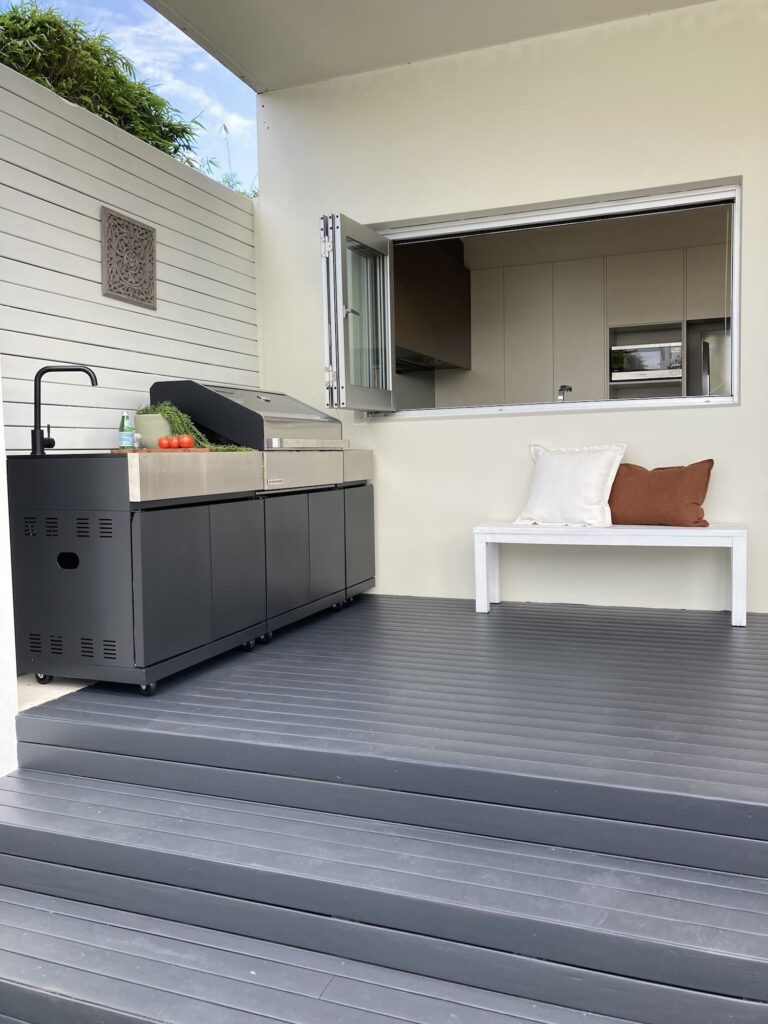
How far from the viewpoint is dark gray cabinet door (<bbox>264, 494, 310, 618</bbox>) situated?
381cm

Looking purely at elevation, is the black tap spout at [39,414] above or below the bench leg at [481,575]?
above

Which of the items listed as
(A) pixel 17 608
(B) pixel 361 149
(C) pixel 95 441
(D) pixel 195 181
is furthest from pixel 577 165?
(A) pixel 17 608

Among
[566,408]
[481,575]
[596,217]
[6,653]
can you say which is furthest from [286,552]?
[596,217]

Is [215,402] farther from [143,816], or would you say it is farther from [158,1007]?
[158,1007]

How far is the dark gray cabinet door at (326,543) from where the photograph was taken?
422 centimetres

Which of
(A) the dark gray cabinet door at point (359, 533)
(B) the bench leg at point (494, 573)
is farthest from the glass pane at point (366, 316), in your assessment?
(B) the bench leg at point (494, 573)

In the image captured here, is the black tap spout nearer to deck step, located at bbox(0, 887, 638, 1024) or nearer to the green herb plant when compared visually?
the green herb plant

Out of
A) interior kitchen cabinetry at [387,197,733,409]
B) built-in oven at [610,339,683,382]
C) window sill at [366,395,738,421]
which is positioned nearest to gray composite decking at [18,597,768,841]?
window sill at [366,395,738,421]

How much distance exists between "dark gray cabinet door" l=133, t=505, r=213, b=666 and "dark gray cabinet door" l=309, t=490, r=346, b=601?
0.95 metres

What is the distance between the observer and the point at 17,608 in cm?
315

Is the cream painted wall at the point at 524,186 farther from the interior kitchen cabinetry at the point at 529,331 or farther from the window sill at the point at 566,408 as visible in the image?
the interior kitchen cabinetry at the point at 529,331

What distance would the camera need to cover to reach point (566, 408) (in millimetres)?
4645

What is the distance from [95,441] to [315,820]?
2212 mm

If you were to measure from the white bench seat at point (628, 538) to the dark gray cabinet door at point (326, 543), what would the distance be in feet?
2.52
